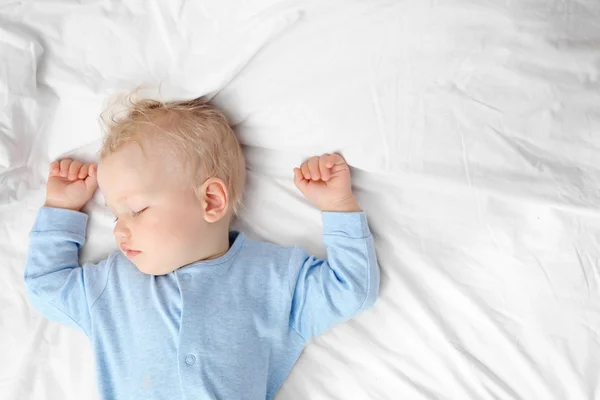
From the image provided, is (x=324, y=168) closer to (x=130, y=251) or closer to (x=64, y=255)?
(x=130, y=251)

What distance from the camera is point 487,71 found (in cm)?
116

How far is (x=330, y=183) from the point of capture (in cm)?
126

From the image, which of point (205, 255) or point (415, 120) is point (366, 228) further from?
point (205, 255)

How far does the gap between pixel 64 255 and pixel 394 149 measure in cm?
72

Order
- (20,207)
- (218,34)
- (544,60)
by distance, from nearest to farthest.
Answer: (544,60) < (218,34) < (20,207)

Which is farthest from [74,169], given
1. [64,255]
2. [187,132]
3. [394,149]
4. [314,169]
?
[394,149]

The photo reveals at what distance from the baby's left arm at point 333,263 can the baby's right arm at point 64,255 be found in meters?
0.41

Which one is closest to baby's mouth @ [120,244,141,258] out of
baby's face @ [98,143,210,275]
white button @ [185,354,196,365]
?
baby's face @ [98,143,210,275]

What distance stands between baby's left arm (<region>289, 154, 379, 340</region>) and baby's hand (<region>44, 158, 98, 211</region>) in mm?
452

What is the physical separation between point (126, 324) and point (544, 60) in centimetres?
94

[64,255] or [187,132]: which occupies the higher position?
[187,132]

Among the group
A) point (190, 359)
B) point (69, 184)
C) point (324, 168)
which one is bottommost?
point (190, 359)

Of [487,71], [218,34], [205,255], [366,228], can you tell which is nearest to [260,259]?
[205,255]

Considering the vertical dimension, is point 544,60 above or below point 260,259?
above
